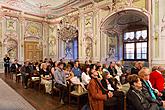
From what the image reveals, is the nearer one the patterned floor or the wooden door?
the patterned floor

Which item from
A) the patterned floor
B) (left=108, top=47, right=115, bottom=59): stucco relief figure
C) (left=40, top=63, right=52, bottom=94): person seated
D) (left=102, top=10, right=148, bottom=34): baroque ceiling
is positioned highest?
(left=102, top=10, right=148, bottom=34): baroque ceiling

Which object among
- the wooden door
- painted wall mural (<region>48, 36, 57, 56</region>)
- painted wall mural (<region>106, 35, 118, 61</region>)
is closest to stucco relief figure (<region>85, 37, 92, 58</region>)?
painted wall mural (<region>106, 35, 118, 61</region>)

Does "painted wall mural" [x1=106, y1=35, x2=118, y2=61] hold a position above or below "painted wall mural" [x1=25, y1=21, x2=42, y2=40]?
below

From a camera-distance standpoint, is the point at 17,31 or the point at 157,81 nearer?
the point at 157,81

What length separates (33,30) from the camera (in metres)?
16.0

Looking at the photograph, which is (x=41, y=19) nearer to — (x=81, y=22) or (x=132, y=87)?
(x=81, y=22)

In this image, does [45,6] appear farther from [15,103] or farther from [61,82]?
[15,103]

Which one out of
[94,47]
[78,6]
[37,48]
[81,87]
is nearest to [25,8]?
[37,48]

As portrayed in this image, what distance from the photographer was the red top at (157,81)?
425 cm

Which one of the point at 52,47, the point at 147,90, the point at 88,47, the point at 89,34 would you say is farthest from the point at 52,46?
the point at 147,90

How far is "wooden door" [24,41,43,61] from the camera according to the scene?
15.5 metres

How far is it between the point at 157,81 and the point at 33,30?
13388mm

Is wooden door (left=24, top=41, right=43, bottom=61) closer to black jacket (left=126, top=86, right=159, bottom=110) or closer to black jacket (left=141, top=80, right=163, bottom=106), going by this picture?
black jacket (left=141, top=80, right=163, bottom=106)

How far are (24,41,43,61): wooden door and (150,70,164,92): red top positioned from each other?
12782 millimetres
